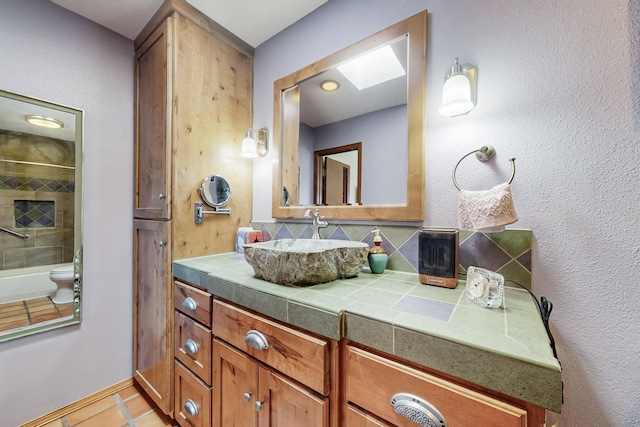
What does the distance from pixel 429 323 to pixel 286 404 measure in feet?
1.68

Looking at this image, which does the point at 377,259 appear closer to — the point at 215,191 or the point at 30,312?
the point at 215,191

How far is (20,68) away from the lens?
1.23 m

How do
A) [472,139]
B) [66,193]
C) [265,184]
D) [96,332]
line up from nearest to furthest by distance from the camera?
[472,139] → [66,193] → [96,332] → [265,184]

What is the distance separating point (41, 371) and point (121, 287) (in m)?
0.49

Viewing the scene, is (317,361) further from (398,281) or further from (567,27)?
(567,27)

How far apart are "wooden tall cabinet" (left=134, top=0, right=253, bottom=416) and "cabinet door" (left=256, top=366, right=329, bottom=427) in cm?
74

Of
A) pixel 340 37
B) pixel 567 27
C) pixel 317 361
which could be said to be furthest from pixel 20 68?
pixel 567 27

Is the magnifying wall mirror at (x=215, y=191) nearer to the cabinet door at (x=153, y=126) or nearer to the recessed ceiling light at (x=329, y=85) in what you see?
the cabinet door at (x=153, y=126)

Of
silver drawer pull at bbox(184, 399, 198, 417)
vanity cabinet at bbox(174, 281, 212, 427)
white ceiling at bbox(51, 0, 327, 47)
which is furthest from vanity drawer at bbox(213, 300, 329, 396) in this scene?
white ceiling at bbox(51, 0, 327, 47)

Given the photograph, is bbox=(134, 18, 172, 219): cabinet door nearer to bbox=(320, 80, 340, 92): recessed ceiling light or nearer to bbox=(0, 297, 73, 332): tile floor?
bbox=(0, 297, 73, 332): tile floor

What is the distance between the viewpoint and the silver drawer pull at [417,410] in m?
0.50

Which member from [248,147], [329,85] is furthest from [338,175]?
[248,147]

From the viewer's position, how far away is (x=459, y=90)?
2.77 ft

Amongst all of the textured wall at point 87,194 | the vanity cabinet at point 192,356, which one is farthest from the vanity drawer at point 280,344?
the textured wall at point 87,194
